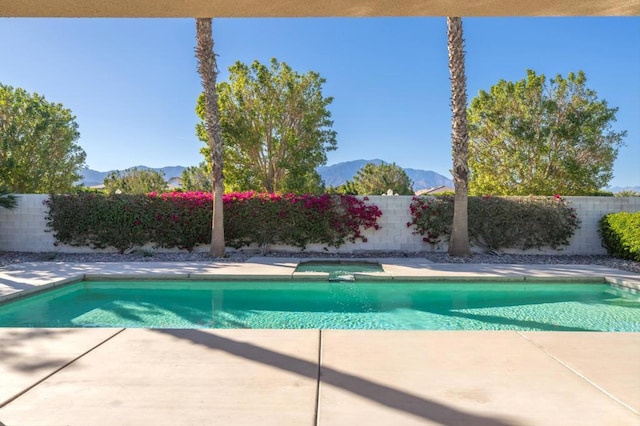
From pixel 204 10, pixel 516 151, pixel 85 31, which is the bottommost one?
pixel 204 10

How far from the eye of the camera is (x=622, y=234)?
10.6m

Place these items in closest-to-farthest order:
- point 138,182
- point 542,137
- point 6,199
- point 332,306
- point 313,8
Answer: point 313,8
point 332,306
point 6,199
point 542,137
point 138,182

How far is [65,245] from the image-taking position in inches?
484

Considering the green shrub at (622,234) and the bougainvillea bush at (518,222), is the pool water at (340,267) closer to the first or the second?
the bougainvillea bush at (518,222)

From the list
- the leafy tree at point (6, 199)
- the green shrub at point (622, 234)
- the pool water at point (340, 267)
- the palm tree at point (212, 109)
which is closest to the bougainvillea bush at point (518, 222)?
the green shrub at point (622, 234)

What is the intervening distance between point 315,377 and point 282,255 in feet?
29.4

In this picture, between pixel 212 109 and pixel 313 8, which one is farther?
pixel 212 109

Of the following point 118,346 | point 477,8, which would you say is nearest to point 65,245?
point 118,346

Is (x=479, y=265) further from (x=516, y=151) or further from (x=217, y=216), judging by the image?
(x=516, y=151)

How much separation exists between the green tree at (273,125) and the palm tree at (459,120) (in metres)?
10.5

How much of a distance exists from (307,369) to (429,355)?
3.68 ft

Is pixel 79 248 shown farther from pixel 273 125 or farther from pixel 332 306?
pixel 273 125

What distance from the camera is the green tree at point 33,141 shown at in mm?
18812

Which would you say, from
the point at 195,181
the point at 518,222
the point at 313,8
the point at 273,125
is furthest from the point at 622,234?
the point at 195,181
